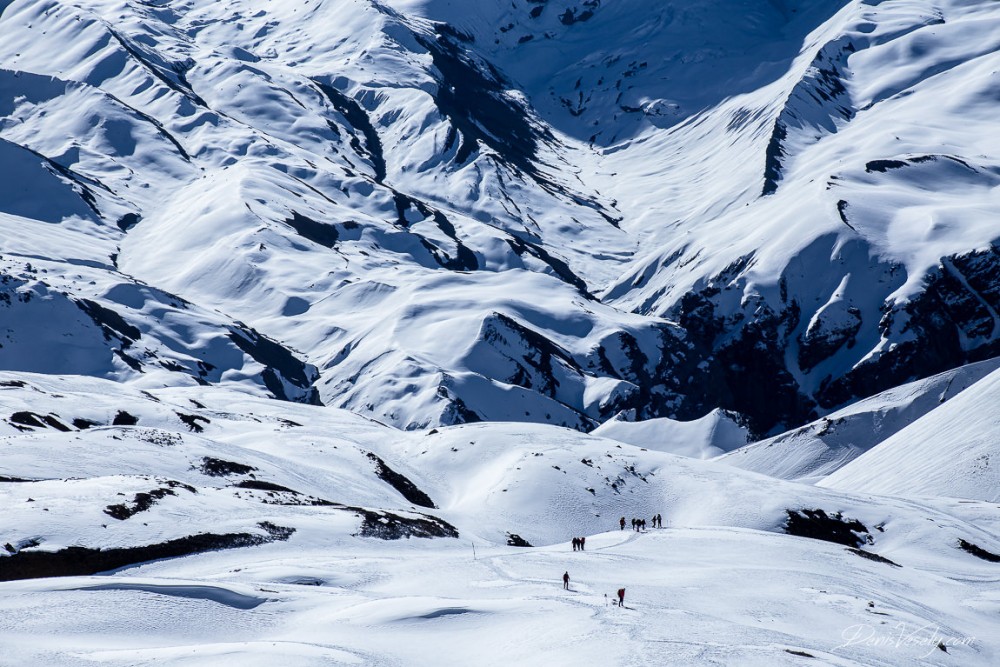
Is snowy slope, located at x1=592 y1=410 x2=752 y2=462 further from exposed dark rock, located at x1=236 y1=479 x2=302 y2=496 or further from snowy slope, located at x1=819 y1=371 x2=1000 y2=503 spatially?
exposed dark rock, located at x1=236 y1=479 x2=302 y2=496

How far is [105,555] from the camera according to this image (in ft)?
201

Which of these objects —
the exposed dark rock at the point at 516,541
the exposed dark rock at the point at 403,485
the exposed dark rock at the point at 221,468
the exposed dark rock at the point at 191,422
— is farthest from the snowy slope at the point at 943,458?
the exposed dark rock at the point at 191,422

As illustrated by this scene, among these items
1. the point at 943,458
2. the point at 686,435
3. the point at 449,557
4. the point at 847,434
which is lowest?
the point at 449,557

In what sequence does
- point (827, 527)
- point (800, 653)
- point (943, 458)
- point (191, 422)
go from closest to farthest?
point (800, 653)
point (827, 527)
point (191, 422)
point (943, 458)

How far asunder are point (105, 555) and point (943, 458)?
106164mm

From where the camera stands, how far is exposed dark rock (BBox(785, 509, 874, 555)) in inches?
3777

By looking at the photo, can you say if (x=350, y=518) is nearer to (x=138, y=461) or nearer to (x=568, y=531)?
(x=138, y=461)

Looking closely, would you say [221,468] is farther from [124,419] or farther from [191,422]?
[191,422]

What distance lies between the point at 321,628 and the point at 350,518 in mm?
28361

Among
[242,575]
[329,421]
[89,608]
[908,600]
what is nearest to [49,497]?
[242,575]

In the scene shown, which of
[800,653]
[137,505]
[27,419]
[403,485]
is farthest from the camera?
[403,485]

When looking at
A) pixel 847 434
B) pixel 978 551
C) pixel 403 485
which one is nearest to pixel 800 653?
pixel 978 551

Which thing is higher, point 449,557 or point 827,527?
point 827,527

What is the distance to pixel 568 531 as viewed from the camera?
96.6 metres
